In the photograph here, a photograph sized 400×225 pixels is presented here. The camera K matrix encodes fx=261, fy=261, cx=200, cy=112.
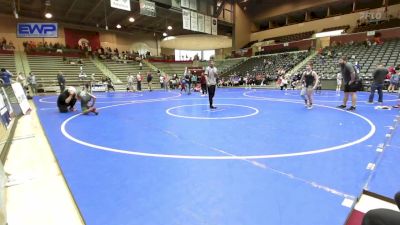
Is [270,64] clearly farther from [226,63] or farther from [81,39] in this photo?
[81,39]

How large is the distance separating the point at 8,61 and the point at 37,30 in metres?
10.2

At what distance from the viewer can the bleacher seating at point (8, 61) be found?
2380 cm

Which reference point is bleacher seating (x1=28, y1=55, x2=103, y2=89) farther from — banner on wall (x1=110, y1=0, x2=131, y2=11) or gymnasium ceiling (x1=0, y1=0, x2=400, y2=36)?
banner on wall (x1=110, y1=0, x2=131, y2=11)

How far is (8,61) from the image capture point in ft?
81.7

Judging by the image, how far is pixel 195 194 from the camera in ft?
9.28

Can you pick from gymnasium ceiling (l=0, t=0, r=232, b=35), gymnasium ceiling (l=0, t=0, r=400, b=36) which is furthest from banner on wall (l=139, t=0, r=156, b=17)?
gymnasium ceiling (l=0, t=0, r=400, b=36)

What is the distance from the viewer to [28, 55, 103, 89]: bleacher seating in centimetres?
2398

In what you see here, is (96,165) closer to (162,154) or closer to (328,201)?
(162,154)

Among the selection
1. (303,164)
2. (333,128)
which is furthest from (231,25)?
(303,164)

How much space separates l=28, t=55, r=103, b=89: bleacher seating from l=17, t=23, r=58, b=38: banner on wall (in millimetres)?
5364

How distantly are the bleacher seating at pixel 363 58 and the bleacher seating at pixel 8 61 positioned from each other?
2705 cm

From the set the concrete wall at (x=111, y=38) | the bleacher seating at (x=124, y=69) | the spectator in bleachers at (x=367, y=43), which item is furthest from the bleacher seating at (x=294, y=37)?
the concrete wall at (x=111, y=38)

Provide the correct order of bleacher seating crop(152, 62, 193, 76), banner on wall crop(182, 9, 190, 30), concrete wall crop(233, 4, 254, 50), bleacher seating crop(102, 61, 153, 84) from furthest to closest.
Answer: concrete wall crop(233, 4, 254, 50) → bleacher seating crop(152, 62, 193, 76) → bleacher seating crop(102, 61, 153, 84) → banner on wall crop(182, 9, 190, 30)

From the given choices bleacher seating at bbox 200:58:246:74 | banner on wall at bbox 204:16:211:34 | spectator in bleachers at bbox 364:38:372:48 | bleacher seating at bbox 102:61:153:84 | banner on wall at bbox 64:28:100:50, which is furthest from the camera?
bleacher seating at bbox 200:58:246:74
